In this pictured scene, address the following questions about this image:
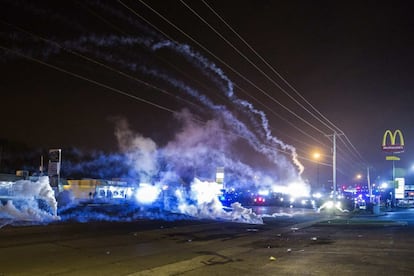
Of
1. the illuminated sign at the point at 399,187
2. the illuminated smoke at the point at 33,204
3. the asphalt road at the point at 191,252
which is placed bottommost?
the asphalt road at the point at 191,252

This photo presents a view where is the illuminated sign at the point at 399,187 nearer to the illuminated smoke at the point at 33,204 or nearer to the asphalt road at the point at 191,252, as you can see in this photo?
the asphalt road at the point at 191,252

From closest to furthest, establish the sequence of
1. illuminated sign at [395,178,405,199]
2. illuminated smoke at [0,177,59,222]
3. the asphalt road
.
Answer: the asphalt road < illuminated smoke at [0,177,59,222] < illuminated sign at [395,178,405,199]

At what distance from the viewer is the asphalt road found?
12195 mm

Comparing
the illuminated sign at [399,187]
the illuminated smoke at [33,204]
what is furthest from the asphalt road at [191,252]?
the illuminated sign at [399,187]

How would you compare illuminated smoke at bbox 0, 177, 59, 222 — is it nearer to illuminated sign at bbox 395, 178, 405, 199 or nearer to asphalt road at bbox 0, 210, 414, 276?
asphalt road at bbox 0, 210, 414, 276

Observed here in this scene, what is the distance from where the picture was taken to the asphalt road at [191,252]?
1220 centimetres

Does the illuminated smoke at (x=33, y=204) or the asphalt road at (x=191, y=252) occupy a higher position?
the illuminated smoke at (x=33, y=204)

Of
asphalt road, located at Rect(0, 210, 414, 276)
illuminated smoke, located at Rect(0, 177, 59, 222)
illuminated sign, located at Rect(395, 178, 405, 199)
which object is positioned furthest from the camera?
illuminated sign, located at Rect(395, 178, 405, 199)

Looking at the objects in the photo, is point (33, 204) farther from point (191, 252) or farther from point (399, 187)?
point (399, 187)

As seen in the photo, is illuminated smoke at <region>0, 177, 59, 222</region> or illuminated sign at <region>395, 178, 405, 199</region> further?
illuminated sign at <region>395, 178, 405, 199</region>

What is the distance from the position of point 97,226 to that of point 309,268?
14.1 m

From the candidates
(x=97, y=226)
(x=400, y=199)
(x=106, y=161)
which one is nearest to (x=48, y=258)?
(x=97, y=226)

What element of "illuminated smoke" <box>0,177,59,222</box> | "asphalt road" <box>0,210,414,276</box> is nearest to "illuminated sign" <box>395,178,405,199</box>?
"asphalt road" <box>0,210,414,276</box>

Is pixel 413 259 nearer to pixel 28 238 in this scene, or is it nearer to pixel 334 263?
pixel 334 263
